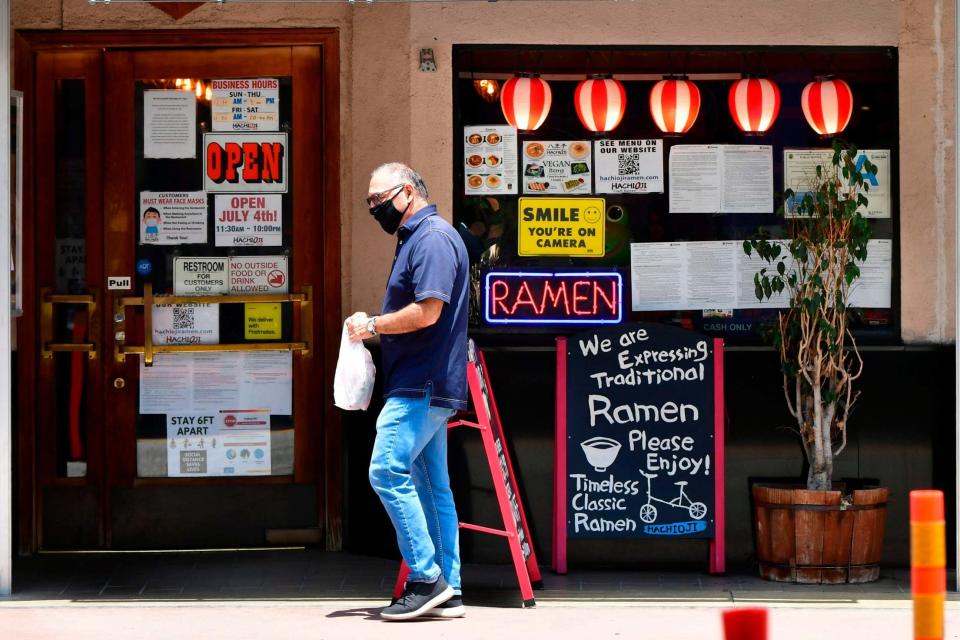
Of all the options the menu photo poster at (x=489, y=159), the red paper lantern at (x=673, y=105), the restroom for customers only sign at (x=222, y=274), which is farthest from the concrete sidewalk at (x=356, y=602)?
the red paper lantern at (x=673, y=105)

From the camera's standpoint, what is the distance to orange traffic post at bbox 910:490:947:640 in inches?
154

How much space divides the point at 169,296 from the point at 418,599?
8.29 ft

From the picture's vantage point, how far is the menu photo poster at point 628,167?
7.66m

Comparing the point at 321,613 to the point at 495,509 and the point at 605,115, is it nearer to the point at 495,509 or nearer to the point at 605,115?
the point at 495,509

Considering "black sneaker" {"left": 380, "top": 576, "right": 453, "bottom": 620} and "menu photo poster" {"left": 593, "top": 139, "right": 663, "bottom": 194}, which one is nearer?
"black sneaker" {"left": 380, "top": 576, "right": 453, "bottom": 620}

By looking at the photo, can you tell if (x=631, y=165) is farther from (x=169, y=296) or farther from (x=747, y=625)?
(x=747, y=625)

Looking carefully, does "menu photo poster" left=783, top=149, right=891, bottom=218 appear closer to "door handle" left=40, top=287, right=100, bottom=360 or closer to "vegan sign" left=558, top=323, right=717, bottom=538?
"vegan sign" left=558, top=323, right=717, bottom=538

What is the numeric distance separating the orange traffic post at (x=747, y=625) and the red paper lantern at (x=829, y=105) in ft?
15.4

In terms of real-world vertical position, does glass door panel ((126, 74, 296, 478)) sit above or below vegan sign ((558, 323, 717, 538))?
above

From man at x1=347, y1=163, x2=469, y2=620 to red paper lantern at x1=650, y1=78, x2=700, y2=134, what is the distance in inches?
70.3

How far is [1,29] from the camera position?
6480 millimetres

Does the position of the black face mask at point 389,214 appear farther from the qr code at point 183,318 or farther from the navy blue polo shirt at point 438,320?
the qr code at point 183,318

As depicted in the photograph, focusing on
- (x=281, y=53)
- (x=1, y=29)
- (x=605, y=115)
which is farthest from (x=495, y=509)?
(x=1, y=29)

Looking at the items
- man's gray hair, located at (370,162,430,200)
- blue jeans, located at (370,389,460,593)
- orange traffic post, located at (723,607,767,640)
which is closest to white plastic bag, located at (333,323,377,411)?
blue jeans, located at (370,389,460,593)
